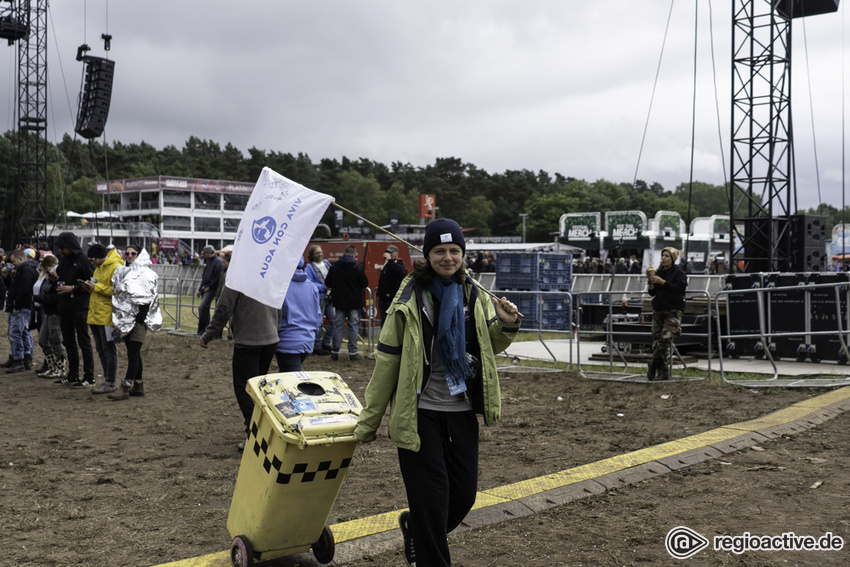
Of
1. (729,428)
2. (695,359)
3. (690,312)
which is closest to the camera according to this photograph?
(729,428)

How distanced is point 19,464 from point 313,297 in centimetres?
280

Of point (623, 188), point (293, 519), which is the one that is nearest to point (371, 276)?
point (293, 519)

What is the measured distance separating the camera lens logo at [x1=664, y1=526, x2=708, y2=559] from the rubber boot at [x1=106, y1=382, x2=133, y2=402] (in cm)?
717

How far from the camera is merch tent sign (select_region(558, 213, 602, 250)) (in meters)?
51.9

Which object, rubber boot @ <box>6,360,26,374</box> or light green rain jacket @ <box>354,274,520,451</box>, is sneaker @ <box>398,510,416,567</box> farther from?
rubber boot @ <box>6,360,26,374</box>

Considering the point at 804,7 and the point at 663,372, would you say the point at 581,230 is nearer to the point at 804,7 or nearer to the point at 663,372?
the point at 804,7

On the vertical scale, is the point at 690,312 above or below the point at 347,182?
below

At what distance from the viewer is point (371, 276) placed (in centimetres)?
1772

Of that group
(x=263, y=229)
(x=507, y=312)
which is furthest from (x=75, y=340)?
(x=507, y=312)

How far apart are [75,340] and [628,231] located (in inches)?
1658

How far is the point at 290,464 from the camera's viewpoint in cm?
362

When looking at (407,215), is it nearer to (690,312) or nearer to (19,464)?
(690,312)

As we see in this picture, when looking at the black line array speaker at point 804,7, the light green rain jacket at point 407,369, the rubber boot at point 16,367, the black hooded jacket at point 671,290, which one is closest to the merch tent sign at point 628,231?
the black line array speaker at point 804,7

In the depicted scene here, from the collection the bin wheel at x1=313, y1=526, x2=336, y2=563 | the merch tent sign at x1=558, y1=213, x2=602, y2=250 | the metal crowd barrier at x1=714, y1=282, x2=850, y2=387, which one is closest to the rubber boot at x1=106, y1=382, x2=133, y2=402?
the bin wheel at x1=313, y1=526, x2=336, y2=563
